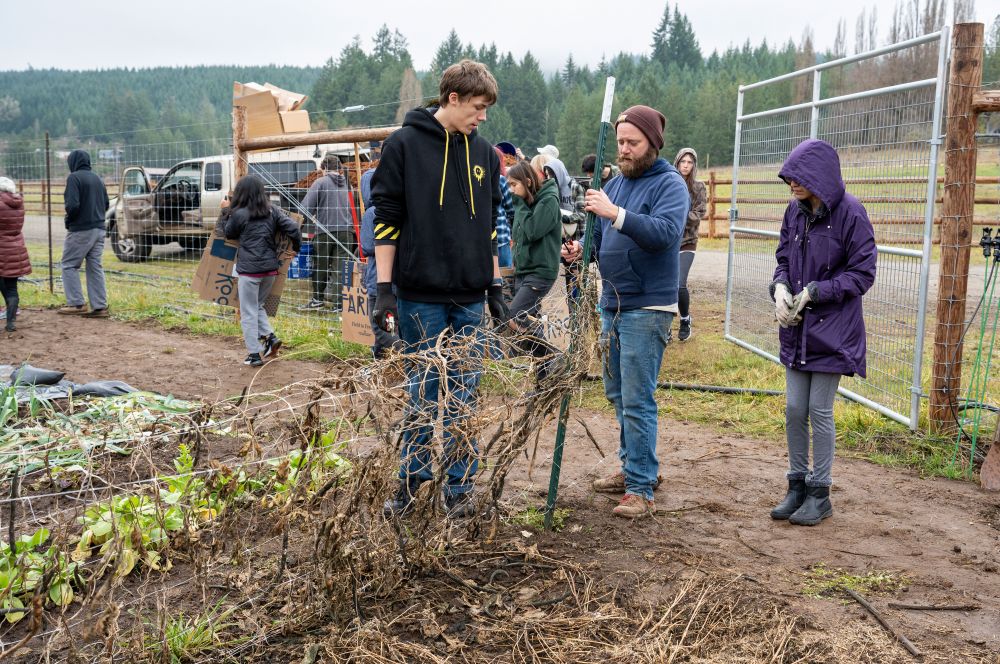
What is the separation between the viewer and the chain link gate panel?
5164mm

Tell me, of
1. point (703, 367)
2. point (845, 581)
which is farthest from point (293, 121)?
point (845, 581)

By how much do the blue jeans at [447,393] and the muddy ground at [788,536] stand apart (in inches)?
16.4

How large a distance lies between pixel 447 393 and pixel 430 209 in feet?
3.60

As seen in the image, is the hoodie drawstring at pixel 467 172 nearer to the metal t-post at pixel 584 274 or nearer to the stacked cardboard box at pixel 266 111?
→ the metal t-post at pixel 584 274

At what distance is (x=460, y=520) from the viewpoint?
3609 mm

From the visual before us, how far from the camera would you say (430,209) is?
367 cm

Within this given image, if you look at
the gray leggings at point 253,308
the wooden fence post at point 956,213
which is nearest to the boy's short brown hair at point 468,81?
the wooden fence post at point 956,213

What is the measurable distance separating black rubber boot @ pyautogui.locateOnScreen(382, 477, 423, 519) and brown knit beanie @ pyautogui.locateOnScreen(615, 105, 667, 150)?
184cm

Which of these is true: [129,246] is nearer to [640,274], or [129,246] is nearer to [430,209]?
[430,209]

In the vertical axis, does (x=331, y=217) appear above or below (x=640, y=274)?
above

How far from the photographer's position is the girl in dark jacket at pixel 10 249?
8.86 metres

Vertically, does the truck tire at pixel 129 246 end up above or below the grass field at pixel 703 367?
above

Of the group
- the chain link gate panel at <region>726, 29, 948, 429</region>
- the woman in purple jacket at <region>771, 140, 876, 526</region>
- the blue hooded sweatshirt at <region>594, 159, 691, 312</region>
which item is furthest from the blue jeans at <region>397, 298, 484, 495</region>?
the chain link gate panel at <region>726, 29, 948, 429</region>

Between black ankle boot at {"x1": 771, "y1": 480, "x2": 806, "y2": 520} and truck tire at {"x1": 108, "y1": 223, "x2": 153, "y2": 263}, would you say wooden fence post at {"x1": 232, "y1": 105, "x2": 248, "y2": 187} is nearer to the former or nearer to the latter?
black ankle boot at {"x1": 771, "y1": 480, "x2": 806, "y2": 520}
